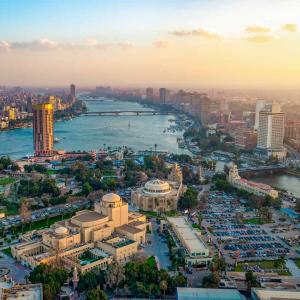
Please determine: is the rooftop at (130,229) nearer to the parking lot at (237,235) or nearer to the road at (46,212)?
the parking lot at (237,235)

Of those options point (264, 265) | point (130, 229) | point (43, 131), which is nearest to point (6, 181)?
point (43, 131)

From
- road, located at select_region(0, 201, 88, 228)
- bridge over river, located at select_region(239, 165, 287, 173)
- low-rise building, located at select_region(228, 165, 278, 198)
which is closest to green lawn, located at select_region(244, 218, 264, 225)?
low-rise building, located at select_region(228, 165, 278, 198)

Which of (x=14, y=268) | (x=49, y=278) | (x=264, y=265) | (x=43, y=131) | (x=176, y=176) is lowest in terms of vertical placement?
(x=14, y=268)

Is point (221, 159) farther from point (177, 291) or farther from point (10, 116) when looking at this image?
point (10, 116)

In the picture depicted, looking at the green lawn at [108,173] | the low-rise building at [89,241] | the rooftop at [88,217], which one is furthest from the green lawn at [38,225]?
the green lawn at [108,173]

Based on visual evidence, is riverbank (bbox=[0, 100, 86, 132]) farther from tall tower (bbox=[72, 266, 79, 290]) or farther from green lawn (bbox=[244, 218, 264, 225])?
tall tower (bbox=[72, 266, 79, 290])

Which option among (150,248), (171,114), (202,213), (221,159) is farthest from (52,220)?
(171,114)

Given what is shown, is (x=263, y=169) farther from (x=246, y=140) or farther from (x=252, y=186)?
(x=252, y=186)
